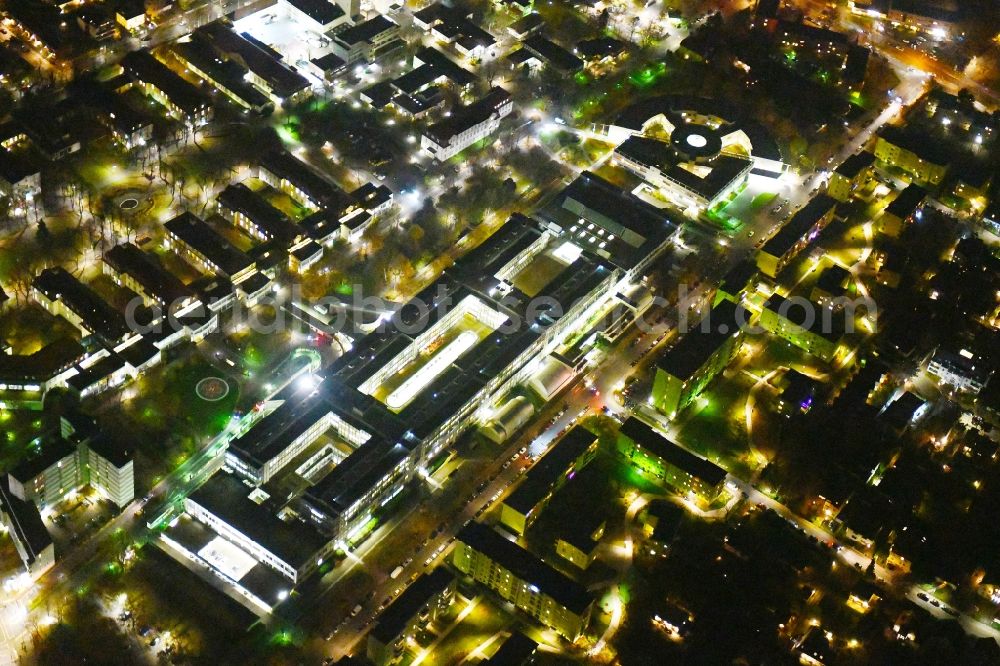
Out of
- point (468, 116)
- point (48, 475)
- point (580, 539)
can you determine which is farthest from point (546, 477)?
point (468, 116)

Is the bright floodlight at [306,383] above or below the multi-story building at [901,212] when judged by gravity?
above

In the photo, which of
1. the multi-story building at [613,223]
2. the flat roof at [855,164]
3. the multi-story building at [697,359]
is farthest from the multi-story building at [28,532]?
the flat roof at [855,164]

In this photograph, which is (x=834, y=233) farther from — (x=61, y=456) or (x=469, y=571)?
(x=61, y=456)

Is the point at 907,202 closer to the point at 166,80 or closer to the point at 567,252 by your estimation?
the point at 567,252

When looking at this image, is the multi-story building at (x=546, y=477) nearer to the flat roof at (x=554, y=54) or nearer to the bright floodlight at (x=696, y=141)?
the bright floodlight at (x=696, y=141)

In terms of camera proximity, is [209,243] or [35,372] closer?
[35,372]

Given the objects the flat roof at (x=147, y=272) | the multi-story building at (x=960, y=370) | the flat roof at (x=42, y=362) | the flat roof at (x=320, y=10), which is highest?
the flat roof at (x=320, y=10)
